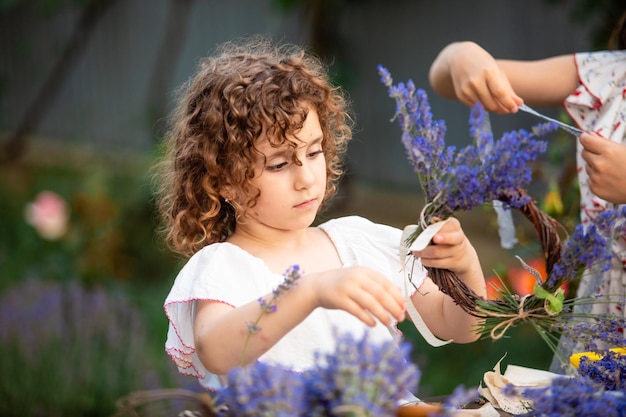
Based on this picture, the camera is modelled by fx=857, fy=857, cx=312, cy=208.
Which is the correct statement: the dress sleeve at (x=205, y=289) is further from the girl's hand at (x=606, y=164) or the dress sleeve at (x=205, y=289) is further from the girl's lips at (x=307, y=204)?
the girl's hand at (x=606, y=164)

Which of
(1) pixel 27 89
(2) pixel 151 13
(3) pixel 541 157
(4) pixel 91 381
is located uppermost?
(2) pixel 151 13

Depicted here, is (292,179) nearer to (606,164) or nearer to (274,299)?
(274,299)

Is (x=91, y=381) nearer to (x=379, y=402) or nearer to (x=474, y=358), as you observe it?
(x=474, y=358)

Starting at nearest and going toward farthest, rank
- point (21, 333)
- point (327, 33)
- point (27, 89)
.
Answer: point (21, 333)
point (327, 33)
point (27, 89)

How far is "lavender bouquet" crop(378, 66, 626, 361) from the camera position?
144cm

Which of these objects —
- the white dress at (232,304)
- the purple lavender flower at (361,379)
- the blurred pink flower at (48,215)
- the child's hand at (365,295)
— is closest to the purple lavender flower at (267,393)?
the purple lavender flower at (361,379)

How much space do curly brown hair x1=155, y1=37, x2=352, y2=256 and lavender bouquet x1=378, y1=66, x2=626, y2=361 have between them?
0.77 feet

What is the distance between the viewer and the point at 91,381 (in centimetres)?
333

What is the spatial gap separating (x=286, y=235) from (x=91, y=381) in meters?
1.82

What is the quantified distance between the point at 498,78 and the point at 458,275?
47cm

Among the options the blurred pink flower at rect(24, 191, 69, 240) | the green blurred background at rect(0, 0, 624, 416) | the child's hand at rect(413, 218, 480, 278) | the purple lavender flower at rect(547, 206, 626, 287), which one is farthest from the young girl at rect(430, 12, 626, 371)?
the blurred pink flower at rect(24, 191, 69, 240)

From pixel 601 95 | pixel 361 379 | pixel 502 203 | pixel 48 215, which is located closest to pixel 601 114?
pixel 601 95

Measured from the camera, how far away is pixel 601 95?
205 centimetres

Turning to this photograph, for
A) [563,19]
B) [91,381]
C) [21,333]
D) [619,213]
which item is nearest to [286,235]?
[619,213]
